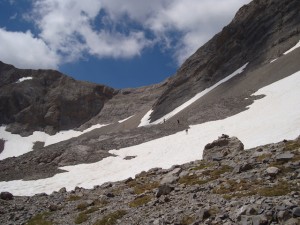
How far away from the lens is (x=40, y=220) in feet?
82.9

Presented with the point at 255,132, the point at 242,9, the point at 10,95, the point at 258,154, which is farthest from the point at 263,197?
the point at 10,95

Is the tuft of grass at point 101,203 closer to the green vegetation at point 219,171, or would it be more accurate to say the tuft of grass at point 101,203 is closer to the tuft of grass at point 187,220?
the green vegetation at point 219,171

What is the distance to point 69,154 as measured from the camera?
66250mm

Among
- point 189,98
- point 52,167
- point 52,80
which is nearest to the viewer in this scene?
point 52,167

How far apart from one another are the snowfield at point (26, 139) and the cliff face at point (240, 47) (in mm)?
43055

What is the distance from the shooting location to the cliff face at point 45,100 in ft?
513

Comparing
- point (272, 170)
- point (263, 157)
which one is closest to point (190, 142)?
point (263, 157)

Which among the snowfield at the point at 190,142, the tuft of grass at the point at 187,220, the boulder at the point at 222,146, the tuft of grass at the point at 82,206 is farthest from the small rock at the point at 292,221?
the snowfield at the point at 190,142

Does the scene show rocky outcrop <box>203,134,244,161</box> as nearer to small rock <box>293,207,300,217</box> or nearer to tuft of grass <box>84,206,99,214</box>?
tuft of grass <box>84,206,99,214</box>

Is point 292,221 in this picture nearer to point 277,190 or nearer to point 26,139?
point 277,190

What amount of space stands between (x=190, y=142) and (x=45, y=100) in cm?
12024

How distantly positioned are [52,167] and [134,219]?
44.3m

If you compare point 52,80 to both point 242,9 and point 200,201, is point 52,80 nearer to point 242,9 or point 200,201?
point 242,9

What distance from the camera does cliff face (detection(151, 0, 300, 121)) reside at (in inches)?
3920
